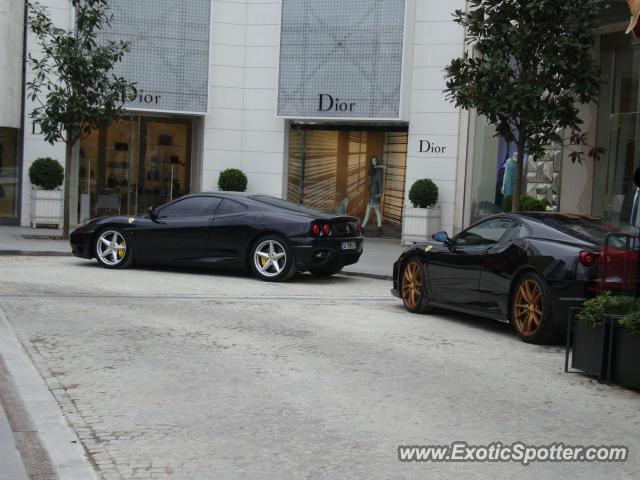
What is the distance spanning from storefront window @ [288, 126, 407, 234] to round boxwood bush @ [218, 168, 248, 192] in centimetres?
148

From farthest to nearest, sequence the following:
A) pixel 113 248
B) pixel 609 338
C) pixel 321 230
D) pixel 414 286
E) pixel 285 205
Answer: pixel 113 248 → pixel 285 205 → pixel 321 230 → pixel 414 286 → pixel 609 338

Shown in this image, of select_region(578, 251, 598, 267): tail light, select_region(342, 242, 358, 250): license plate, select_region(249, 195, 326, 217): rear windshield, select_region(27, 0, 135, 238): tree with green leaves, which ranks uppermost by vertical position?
select_region(27, 0, 135, 238): tree with green leaves

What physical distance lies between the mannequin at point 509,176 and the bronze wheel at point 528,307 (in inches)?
543

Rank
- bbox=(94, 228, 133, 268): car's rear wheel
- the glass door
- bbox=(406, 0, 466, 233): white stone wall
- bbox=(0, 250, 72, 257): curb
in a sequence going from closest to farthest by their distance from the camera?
bbox=(94, 228, 133, 268): car's rear wheel, bbox=(0, 250, 72, 257): curb, bbox=(406, 0, 466, 233): white stone wall, the glass door

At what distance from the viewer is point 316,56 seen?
25.7 m

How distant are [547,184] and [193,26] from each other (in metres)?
10.6

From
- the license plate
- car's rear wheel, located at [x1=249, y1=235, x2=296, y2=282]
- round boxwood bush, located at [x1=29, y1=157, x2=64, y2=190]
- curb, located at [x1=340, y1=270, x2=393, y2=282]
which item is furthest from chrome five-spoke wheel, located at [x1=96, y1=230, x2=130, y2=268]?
round boxwood bush, located at [x1=29, y1=157, x2=64, y2=190]

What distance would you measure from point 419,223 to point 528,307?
14.7m

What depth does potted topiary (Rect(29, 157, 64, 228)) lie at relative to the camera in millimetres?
24703

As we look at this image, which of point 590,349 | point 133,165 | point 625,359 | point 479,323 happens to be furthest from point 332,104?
point 625,359

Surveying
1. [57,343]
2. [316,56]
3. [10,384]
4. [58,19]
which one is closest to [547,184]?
[316,56]

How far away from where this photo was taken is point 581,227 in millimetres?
10102

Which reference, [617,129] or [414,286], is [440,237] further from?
[617,129]

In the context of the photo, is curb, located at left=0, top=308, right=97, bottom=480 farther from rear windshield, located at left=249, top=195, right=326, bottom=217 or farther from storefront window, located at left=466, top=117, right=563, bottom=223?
storefront window, located at left=466, top=117, right=563, bottom=223
